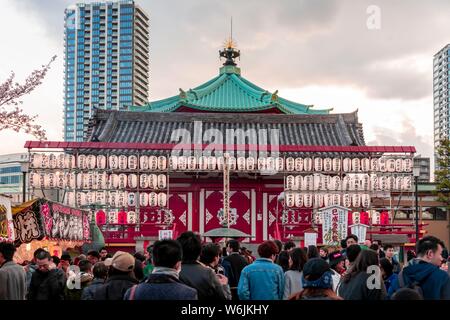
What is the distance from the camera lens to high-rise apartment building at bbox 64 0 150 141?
4670 inches

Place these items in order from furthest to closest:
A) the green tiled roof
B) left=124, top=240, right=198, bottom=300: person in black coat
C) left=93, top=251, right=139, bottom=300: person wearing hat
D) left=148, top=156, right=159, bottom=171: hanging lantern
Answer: the green tiled roof
left=148, top=156, right=159, bottom=171: hanging lantern
left=93, top=251, right=139, bottom=300: person wearing hat
left=124, top=240, right=198, bottom=300: person in black coat

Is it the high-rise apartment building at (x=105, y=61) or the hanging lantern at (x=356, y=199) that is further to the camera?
the high-rise apartment building at (x=105, y=61)

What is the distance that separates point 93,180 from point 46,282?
83.9 ft

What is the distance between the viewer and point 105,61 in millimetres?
123688

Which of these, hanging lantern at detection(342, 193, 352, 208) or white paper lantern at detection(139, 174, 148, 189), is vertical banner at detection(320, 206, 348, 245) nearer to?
hanging lantern at detection(342, 193, 352, 208)

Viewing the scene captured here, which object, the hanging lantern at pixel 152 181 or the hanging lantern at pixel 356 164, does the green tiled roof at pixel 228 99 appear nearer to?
the hanging lantern at pixel 356 164

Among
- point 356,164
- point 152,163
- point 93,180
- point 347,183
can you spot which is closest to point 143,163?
point 152,163

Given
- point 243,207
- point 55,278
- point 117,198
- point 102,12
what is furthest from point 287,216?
point 102,12

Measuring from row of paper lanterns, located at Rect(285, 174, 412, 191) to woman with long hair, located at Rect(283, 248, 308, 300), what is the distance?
25650 millimetres

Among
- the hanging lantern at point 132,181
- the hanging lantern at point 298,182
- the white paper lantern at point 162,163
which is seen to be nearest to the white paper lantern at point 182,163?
the white paper lantern at point 162,163

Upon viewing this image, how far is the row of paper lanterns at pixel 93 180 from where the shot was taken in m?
34.8

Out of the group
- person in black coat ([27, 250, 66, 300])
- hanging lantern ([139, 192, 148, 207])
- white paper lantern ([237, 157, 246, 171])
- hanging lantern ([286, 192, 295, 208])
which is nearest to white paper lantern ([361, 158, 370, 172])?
hanging lantern ([286, 192, 295, 208])

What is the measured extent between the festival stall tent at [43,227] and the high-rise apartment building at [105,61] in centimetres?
9078
